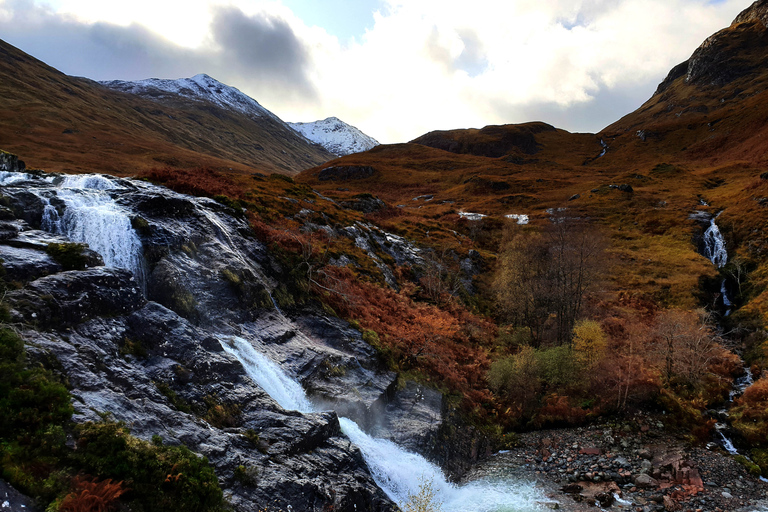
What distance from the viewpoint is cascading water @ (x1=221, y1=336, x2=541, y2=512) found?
18.5 metres

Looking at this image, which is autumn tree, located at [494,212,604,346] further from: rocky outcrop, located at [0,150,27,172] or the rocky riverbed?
rocky outcrop, located at [0,150,27,172]

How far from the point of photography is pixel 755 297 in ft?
128

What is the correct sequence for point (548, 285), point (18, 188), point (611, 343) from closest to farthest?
1. point (18, 188)
2. point (611, 343)
3. point (548, 285)

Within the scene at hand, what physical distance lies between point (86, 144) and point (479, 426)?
121 metres

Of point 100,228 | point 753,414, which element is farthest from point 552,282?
point 100,228

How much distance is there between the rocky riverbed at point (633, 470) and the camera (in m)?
18.9

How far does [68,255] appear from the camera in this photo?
15359 mm

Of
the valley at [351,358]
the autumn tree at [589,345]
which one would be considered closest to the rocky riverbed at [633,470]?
the valley at [351,358]

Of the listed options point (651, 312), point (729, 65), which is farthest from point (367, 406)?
point (729, 65)

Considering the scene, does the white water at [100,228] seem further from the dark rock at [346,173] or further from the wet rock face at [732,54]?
the wet rock face at [732,54]

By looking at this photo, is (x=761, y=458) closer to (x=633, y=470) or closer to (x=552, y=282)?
(x=633, y=470)

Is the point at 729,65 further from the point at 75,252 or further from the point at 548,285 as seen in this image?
the point at 75,252

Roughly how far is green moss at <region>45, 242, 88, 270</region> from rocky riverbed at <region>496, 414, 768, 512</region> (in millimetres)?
25448

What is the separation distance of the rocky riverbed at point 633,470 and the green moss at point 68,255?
2545 cm
